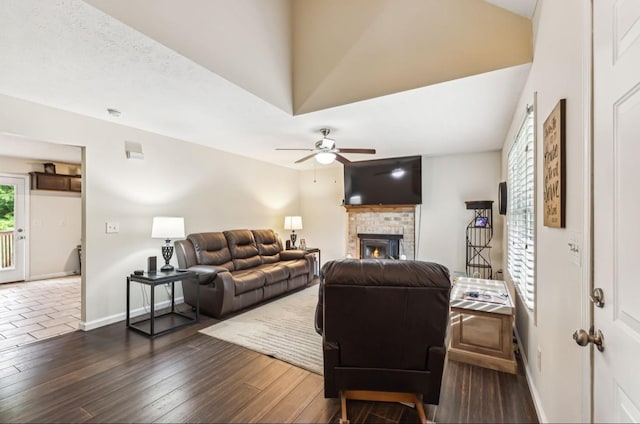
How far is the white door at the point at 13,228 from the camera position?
18.6 ft

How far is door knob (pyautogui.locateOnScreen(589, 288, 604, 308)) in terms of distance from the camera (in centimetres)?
94

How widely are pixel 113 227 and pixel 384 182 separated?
444 cm

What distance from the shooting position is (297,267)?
5.02 meters

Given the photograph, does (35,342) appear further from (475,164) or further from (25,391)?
(475,164)

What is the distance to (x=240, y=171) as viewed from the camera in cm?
555

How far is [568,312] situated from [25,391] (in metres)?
3.55

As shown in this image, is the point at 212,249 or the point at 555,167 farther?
the point at 212,249

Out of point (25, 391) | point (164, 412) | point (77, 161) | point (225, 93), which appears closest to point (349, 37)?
point (225, 93)

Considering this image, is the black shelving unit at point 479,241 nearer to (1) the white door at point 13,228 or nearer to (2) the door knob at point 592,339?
(2) the door knob at point 592,339

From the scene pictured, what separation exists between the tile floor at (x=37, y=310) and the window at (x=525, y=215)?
475cm

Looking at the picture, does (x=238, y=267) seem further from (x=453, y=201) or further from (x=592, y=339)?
(x=592, y=339)

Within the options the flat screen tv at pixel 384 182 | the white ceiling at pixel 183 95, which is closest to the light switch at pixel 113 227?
the white ceiling at pixel 183 95

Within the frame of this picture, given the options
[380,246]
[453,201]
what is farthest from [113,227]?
[453,201]

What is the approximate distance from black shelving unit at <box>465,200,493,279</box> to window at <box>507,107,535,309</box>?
5.65 feet
